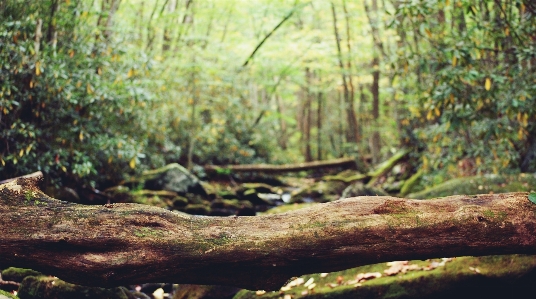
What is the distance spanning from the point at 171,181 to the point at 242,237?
10.1m

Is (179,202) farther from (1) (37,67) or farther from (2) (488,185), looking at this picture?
(2) (488,185)

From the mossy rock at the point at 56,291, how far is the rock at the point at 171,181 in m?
7.01

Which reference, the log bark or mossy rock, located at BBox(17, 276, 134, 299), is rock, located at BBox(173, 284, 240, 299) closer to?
mossy rock, located at BBox(17, 276, 134, 299)

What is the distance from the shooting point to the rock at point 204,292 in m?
5.84

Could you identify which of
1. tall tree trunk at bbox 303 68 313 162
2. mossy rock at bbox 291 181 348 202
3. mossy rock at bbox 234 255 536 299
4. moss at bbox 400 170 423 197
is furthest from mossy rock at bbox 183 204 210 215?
tall tree trunk at bbox 303 68 313 162

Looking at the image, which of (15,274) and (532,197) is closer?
(532,197)

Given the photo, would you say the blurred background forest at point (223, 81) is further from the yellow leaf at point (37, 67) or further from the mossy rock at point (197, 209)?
the mossy rock at point (197, 209)

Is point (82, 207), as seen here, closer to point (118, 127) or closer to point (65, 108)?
point (65, 108)

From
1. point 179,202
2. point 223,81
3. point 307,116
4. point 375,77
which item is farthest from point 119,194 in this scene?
point 307,116

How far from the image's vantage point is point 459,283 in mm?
4871

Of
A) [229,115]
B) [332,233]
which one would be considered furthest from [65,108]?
[229,115]

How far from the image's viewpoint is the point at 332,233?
3.44m

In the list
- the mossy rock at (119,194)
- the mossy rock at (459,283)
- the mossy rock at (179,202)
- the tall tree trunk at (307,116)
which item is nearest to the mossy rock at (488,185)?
the mossy rock at (459,283)

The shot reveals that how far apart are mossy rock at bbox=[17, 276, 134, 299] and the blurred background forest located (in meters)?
2.53
